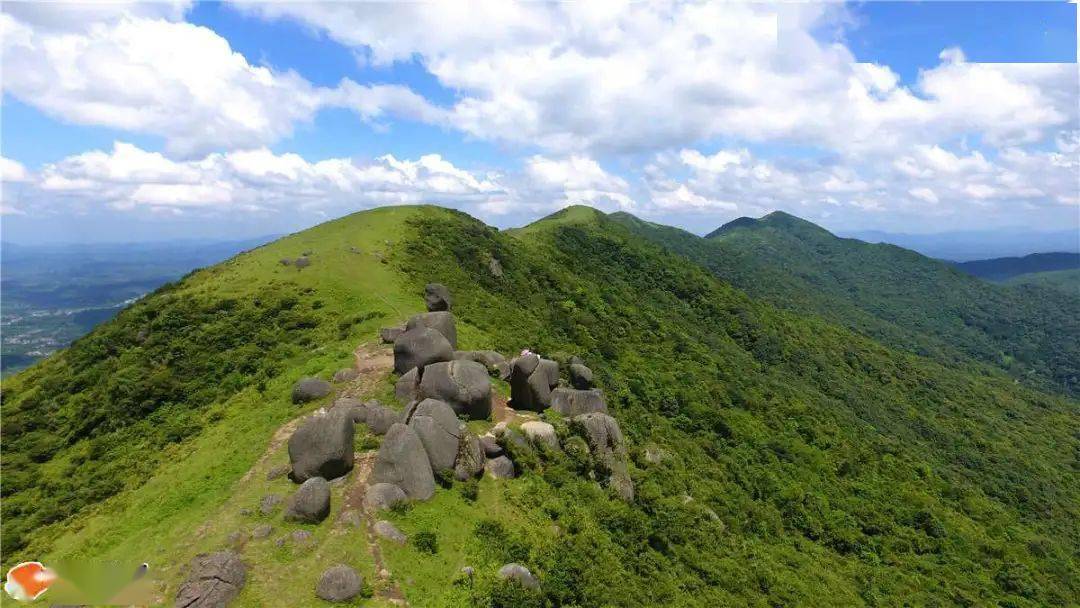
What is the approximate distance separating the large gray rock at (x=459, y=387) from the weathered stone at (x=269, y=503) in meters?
9.53

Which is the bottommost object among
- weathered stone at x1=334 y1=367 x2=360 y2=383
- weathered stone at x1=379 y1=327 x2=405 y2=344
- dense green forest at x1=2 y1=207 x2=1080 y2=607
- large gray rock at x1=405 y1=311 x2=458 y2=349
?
dense green forest at x1=2 y1=207 x2=1080 y2=607

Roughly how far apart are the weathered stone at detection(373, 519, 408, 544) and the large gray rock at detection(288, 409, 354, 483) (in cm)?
393

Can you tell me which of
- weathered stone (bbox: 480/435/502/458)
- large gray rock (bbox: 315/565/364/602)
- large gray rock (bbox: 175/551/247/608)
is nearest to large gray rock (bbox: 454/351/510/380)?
weathered stone (bbox: 480/435/502/458)

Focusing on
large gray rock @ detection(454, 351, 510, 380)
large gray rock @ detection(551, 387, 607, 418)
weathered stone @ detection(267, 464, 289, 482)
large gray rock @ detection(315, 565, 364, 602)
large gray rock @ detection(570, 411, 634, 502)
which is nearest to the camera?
large gray rock @ detection(315, 565, 364, 602)

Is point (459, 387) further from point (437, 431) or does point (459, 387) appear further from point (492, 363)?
point (492, 363)

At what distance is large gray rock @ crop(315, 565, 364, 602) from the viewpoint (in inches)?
709

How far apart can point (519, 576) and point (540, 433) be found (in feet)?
33.9

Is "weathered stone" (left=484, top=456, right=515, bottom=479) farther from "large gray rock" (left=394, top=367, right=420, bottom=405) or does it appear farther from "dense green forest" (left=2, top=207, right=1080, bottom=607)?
"large gray rock" (left=394, top=367, right=420, bottom=405)

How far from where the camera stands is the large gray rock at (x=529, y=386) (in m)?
34.4

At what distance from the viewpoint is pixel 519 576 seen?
2114cm

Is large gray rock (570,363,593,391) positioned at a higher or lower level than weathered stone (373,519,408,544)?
higher

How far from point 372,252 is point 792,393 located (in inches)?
2449

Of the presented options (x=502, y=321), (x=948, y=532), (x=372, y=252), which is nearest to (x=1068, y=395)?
(x=948, y=532)

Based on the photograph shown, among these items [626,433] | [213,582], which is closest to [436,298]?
[626,433]
